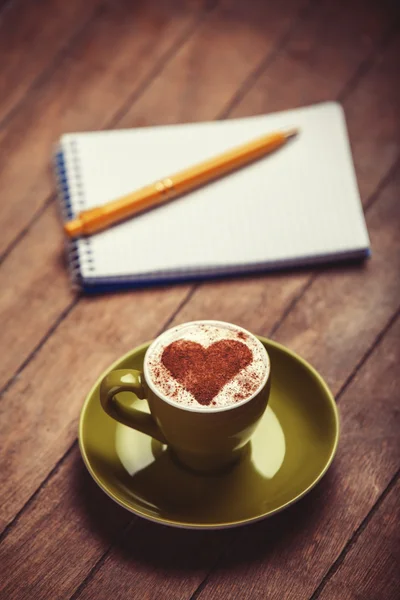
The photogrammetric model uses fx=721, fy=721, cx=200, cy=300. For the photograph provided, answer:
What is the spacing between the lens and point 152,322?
0.77m

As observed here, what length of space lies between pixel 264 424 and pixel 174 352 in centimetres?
12

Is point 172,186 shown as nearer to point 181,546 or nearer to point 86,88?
point 86,88

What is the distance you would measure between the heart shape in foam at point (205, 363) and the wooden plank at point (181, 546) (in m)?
0.14

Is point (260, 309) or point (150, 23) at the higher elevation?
point (150, 23)

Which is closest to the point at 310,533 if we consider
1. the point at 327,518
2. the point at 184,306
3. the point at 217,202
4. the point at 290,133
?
the point at 327,518

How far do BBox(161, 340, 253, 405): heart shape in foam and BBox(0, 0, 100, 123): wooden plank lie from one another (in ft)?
1.73

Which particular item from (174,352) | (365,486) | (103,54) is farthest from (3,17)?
(365,486)

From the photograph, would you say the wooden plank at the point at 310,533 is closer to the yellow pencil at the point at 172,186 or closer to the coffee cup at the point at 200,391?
the coffee cup at the point at 200,391

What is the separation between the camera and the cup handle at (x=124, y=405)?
1.91ft

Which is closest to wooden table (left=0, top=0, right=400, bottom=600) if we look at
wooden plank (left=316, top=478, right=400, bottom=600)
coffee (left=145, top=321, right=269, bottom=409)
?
wooden plank (left=316, top=478, right=400, bottom=600)

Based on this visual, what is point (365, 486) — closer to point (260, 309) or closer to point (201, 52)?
point (260, 309)

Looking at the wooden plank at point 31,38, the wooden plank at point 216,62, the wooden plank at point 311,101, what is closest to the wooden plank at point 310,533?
the wooden plank at point 311,101

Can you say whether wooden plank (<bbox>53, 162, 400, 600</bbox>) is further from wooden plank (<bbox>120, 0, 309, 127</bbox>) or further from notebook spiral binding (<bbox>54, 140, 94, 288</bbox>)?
wooden plank (<bbox>120, 0, 309, 127</bbox>)

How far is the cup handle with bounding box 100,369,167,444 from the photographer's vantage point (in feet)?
1.91
